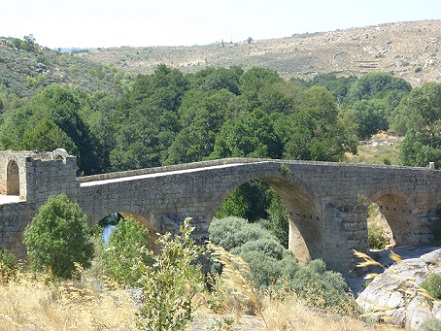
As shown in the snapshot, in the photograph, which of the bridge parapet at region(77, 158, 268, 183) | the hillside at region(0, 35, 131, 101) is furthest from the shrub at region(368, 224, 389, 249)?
the hillside at region(0, 35, 131, 101)

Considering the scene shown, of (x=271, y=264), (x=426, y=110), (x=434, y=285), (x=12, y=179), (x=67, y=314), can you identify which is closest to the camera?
(x=67, y=314)

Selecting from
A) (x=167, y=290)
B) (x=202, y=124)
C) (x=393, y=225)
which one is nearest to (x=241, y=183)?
(x=393, y=225)

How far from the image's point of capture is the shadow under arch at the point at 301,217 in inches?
926

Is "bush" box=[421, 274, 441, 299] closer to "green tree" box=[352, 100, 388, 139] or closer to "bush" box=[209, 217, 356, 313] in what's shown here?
"bush" box=[209, 217, 356, 313]

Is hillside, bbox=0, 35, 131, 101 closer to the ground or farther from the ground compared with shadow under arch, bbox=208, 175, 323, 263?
farther from the ground

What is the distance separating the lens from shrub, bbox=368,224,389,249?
2808cm

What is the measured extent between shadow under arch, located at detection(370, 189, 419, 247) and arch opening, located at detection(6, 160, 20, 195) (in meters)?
15.3

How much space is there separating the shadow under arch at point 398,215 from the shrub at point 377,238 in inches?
16.3

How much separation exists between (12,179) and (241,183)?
26.1 feet

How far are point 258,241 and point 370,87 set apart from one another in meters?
63.6

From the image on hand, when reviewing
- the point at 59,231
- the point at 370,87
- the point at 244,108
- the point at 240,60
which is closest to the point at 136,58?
the point at 240,60

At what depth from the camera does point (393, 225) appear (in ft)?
92.6

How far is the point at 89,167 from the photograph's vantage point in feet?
122

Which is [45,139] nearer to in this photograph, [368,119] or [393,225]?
[393,225]
